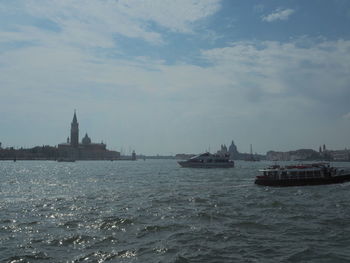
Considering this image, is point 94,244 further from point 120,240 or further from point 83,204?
point 83,204

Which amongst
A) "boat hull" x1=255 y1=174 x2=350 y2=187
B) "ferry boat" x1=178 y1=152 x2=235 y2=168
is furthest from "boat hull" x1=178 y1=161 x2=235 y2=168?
"boat hull" x1=255 y1=174 x2=350 y2=187

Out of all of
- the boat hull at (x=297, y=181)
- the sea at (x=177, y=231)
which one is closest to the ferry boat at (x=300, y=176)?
the boat hull at (x=297, y=181)

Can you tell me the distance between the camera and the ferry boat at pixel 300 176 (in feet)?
185

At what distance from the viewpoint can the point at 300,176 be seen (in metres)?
58.3

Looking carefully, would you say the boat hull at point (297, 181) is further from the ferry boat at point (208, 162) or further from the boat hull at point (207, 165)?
the ferry boat at point (208, 162)

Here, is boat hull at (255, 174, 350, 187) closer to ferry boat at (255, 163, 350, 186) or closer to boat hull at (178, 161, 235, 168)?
ferry boat at (255, 163, 350, 186)

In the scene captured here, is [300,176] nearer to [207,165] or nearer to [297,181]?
[297,181]

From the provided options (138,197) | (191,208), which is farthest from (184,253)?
(138,197)

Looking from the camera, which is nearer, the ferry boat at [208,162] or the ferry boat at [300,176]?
the ferry boat at [300,176]

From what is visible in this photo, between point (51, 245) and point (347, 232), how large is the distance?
59.3 feet

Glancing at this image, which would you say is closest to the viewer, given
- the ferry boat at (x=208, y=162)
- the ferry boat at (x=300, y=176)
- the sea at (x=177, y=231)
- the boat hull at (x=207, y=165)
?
the sea at (x=177, y=231)

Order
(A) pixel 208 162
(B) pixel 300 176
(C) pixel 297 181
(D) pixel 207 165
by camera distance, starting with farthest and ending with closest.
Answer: (A) pixel 208 162 < (D) pixel 207 165 < (B) pixel 300 176 < (C) pixel 297 181

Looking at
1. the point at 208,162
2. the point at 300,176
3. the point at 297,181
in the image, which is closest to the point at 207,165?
the point at 208,162

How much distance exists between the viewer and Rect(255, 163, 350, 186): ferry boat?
185 ft
